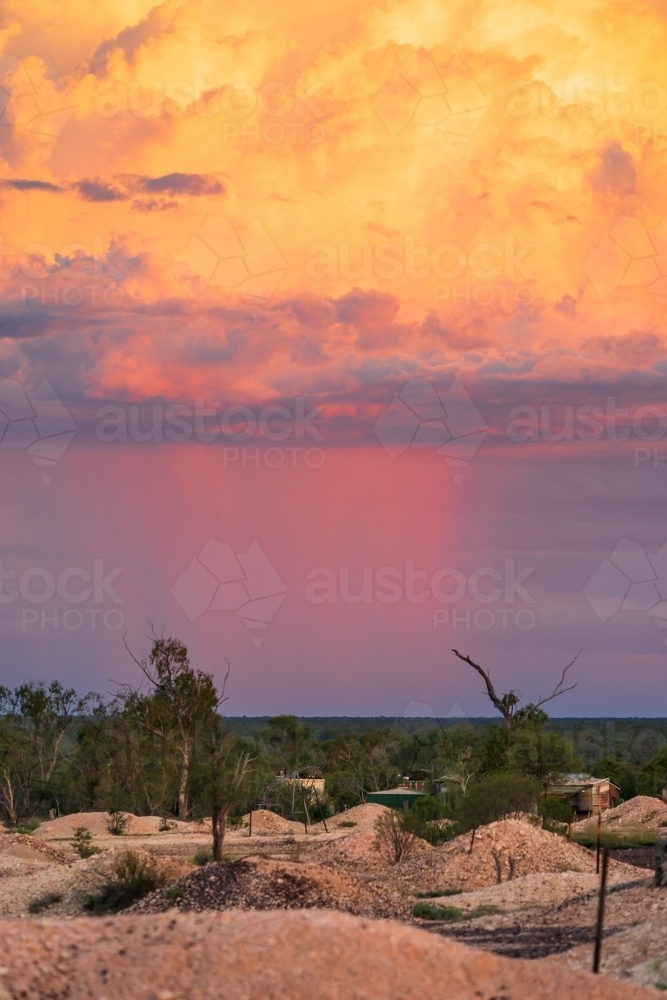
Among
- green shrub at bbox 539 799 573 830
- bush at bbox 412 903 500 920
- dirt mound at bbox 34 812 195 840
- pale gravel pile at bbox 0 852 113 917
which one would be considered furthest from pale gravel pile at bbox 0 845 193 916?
dirt mound at bbox 34 812 195 840

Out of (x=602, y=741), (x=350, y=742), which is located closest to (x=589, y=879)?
(x=350, y=742)

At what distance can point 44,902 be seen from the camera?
27.9m

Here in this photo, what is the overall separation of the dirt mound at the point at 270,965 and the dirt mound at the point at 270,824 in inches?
1516

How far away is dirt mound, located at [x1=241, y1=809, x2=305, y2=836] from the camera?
50.7m

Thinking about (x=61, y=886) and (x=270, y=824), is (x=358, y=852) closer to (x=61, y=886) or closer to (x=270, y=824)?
(x=61, y=886)

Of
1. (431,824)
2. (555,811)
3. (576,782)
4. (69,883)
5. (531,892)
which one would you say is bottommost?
(69,883)

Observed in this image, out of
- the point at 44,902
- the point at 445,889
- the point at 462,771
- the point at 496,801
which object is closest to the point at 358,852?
the point at 496,801

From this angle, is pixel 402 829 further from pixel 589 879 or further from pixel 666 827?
pixel 666 827

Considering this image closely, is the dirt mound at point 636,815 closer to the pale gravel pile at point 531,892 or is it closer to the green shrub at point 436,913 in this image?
the pale gravel pile at point 531,892

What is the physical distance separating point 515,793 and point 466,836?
14.7 feet

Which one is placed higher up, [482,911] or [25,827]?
[482,911]

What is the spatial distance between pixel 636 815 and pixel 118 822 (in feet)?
69.8

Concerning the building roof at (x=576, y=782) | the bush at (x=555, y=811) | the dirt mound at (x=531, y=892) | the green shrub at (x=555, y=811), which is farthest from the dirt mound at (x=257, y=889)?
the building roof at (x=576, y=782)

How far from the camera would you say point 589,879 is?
26422mm
